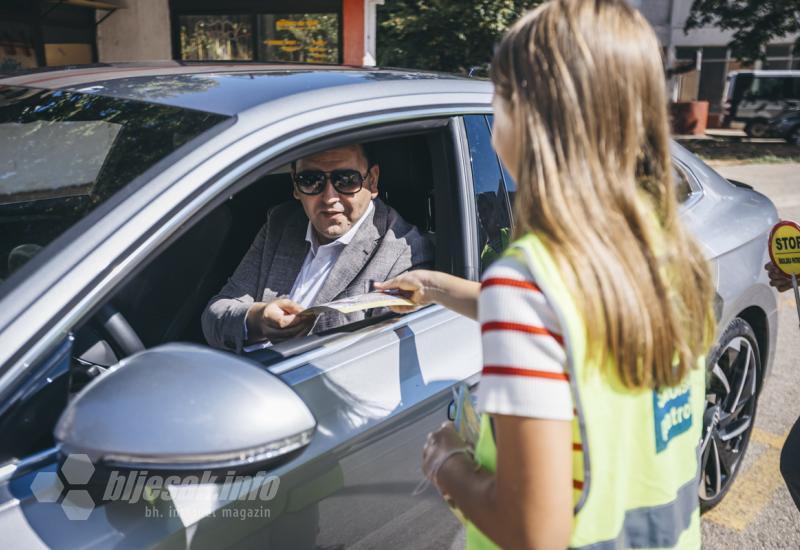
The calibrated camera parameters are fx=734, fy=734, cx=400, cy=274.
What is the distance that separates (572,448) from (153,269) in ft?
5.48

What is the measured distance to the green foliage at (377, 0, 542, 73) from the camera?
17.8 metres

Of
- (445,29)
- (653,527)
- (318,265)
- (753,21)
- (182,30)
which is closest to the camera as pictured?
(653,527)

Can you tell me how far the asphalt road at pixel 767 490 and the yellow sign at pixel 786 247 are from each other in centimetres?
122

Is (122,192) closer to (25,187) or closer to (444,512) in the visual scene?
(25,187)

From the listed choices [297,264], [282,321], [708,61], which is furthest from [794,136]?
[282,321]

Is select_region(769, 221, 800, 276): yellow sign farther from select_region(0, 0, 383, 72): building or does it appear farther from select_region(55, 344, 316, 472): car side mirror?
select_region(0, 0, 383, 72): building

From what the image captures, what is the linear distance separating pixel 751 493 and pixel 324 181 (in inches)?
90.3

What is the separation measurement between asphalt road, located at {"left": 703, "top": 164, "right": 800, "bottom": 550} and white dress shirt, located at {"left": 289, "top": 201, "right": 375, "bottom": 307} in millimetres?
1822

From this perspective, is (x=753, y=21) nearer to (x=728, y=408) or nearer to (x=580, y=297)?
(x=728, y=408)

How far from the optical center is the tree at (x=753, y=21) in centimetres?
2053

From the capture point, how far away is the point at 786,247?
2.13 metres

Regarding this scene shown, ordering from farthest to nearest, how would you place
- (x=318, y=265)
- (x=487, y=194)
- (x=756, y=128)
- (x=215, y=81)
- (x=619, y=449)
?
(x=756, y=128)
(x=318, y=265)
(x=487, y=194)
(x=215, y=81)
(x=619, y=449)

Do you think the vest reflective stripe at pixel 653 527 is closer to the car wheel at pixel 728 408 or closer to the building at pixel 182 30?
the car wheel at pixel 728 408

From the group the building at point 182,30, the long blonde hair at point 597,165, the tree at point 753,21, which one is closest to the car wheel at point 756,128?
the tree at point 753,21
